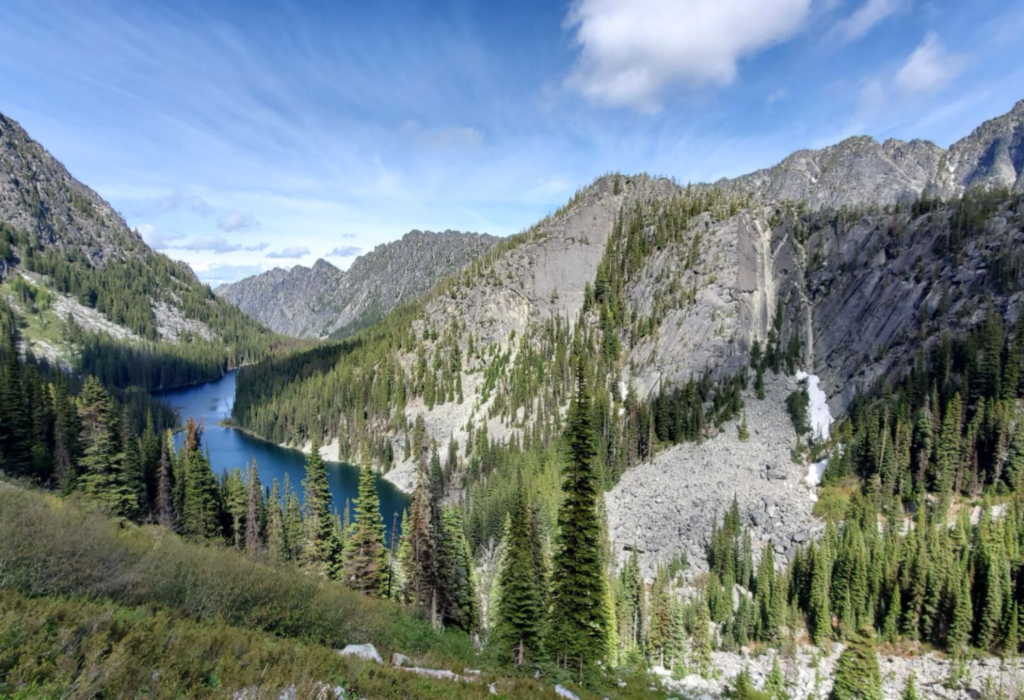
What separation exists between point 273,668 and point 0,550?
9.88m

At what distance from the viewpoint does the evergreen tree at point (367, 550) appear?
39688 mm

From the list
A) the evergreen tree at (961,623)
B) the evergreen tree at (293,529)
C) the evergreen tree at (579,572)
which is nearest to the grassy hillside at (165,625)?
the evergreen tree at (579,572)

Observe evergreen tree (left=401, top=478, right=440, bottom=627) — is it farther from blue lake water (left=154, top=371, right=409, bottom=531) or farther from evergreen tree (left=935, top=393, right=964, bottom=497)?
evergreen tree (left=935, top=393, right=964, bottom=497)

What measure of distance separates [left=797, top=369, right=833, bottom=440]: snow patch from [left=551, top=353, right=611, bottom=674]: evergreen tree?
70055 millimetres

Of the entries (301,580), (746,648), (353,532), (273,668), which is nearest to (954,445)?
(746,648)

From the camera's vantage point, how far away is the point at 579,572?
26922mm

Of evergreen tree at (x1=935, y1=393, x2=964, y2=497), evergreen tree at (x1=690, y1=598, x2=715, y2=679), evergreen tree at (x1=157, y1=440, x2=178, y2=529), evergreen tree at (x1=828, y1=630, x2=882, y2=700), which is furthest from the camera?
evergreen tree at (x1=935, y1=393, x2=964, y2=497)

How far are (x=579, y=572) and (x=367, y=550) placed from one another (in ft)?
67.5

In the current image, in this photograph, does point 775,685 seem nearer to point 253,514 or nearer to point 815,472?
point 815,472

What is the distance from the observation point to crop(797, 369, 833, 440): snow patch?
82.8m

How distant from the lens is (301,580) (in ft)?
79.5

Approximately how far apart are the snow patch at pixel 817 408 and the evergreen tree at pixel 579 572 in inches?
2758

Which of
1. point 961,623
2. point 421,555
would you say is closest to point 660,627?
point 961,623

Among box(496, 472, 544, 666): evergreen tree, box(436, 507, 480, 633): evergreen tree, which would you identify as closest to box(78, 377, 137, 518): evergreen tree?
box(436, 507, 480, 633): evergreen tree
